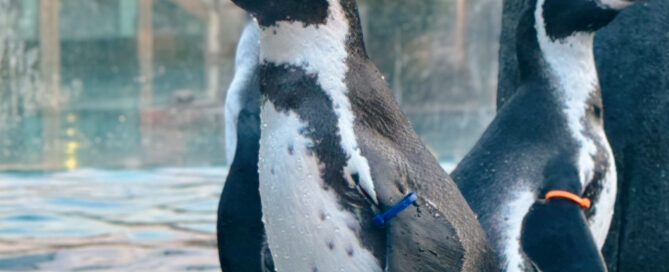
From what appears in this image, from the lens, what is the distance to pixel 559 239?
8.13 ft

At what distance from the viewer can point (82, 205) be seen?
17.6ft

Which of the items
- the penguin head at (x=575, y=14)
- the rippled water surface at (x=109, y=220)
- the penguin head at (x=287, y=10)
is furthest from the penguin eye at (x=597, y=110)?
the rippled water surface at (x=109, y=220)

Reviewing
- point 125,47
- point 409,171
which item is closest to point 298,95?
point 409,171

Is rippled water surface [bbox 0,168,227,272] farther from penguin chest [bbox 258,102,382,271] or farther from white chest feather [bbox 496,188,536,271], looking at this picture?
penguin chest [bbox 258,102,382,271]

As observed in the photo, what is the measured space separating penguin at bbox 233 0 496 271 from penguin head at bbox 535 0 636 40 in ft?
2.69

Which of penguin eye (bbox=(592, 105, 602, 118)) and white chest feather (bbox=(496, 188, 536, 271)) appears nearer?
white chest feather (bbox=(496, 188, 536, 271))

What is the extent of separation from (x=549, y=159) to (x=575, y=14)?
1.43ft

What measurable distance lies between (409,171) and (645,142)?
1.35 metres

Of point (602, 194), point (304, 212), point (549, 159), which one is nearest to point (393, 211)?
point (304, 212)

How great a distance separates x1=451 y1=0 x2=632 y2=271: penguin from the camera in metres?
2.51

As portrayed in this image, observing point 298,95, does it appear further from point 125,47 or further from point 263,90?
point 125,47

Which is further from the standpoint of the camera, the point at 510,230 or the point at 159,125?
the point at 159,125

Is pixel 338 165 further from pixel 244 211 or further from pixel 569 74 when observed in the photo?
pixel 569 74

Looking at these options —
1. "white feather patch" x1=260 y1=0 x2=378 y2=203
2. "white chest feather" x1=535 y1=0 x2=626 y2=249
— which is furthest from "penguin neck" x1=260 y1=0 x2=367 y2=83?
"white chest feather" x1=535 y1=0 x2=626 y2=249
